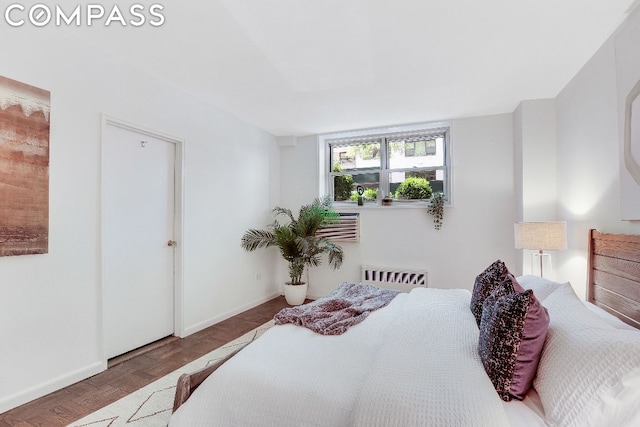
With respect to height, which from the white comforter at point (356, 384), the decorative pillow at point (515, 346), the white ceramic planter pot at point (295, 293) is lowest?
the white ceramic planter pot at point (295, 293)

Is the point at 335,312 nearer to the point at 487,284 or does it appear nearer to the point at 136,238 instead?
the point at 487,284

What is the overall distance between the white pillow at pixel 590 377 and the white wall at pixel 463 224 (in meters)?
2.78

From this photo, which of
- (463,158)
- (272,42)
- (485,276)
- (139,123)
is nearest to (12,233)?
(139,123)

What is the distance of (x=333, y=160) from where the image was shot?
495 centimetres

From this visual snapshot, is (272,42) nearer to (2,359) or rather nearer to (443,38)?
(443,38)

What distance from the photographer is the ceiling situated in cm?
198

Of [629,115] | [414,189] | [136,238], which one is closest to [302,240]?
[414,189]

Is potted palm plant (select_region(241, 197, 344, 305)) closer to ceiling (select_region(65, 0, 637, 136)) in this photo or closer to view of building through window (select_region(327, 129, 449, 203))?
view of building through window (select_region(327, 129, 449, 203))

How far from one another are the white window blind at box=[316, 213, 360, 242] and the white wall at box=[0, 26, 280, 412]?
1.75 metres

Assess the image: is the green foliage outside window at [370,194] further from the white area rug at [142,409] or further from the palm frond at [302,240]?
the white area rug at [142,409]

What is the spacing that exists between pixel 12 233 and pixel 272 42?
2133 millimetres

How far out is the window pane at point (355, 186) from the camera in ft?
15.3

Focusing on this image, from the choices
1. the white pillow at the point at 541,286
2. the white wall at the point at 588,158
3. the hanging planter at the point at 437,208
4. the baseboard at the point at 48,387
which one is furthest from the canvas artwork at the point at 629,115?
the baseboard at the point at 48,387

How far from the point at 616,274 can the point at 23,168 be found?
3.78m
